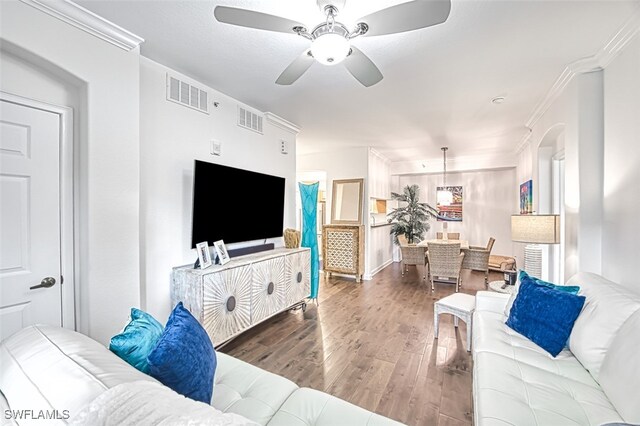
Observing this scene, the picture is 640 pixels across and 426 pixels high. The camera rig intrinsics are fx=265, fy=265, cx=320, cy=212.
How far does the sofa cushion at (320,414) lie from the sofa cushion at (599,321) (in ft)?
3.94

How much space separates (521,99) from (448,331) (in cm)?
281

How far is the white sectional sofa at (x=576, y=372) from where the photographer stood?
1.13 metres

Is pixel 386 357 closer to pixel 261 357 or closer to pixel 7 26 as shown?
pixel 261 357

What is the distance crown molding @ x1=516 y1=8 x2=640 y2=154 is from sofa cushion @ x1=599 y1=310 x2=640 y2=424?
6.36ft

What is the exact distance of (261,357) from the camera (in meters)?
2.47

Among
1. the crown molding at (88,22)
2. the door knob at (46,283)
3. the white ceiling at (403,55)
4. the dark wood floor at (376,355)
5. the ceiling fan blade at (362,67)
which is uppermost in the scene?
the white ceiling at (403,55)

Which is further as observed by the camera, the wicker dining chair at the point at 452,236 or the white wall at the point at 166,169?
the wicker dining chair at the point at 452,236

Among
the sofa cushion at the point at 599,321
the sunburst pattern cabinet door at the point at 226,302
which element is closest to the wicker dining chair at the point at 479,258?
the sofa cushion at the point at 599,321

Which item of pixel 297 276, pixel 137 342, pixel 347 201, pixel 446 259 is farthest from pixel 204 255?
pixel 446 259

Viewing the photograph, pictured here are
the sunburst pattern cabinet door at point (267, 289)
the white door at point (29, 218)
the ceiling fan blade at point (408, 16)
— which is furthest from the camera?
the sunburst pattern cabinet door at point (267, 289)

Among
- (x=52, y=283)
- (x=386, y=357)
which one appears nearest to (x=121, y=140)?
(x=52, y=283)

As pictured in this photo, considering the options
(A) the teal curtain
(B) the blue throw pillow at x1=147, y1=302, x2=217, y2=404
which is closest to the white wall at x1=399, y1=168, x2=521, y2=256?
(A) the teal curtain

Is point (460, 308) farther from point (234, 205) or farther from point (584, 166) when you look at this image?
point (234, 205)

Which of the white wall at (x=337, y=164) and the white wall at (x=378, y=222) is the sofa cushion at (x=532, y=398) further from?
the white wall at (x=337, y=164)
